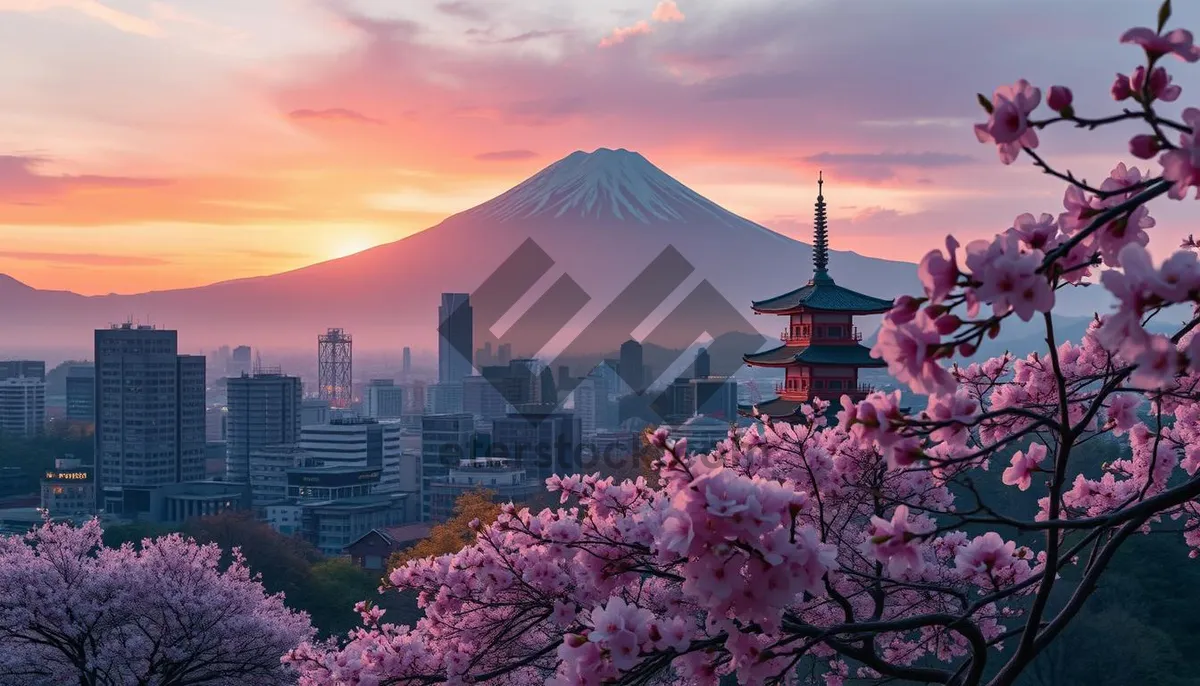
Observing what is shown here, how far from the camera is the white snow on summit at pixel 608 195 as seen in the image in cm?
15512

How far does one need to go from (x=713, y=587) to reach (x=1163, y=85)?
4.30ft

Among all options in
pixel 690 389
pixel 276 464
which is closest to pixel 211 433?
pixel 276 464

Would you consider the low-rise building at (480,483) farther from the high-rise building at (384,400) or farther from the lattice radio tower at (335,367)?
the lattice radio tower at (335,367)

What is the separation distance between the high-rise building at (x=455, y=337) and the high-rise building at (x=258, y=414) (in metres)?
36.9

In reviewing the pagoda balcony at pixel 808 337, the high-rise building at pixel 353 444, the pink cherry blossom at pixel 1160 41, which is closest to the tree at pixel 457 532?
the pagoda balcony at pixel 808 337

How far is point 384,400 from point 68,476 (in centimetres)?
7002

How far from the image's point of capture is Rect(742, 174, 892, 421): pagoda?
2169cm

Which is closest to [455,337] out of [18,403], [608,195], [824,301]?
[608,195]

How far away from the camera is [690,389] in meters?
86.5

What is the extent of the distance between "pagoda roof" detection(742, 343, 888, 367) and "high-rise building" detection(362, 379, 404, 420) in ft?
385

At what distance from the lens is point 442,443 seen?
77.3m

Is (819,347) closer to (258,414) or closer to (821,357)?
(821,357)

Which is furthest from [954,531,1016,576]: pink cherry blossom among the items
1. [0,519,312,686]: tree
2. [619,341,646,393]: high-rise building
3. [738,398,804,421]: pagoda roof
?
[619,341,646,393]: high-rise building

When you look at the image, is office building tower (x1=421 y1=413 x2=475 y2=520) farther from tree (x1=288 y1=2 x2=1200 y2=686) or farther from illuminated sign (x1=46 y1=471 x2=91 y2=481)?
tree (x1=288 y1=2 x2=1200 y2=686)
